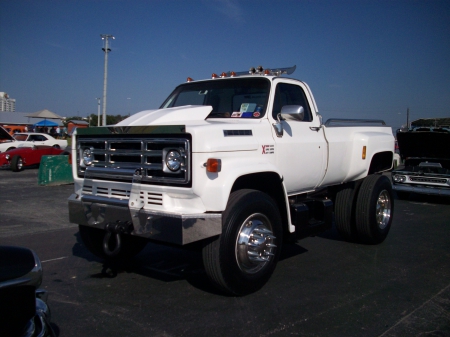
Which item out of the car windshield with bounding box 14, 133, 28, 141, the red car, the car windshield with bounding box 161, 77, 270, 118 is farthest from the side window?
the car windshield with bounding box 14, 133, 28, 141

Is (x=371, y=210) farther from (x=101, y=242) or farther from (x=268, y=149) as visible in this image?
(x=101, y=242)

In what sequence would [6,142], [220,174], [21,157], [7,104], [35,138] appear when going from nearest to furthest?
[220,174] < [21,157] < [6,142] < [35,138] < [7,104]

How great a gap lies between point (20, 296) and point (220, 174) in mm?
2185

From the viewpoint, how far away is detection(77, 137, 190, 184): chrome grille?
13.0ft

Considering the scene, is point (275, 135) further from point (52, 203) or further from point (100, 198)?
point (52, 203)

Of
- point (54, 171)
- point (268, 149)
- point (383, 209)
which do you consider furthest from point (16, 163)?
point (268, 149)

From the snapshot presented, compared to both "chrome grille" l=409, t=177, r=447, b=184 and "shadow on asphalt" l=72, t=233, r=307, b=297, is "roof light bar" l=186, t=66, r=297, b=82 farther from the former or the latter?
"chrome grille" l=409, t=177, r=447, b=184

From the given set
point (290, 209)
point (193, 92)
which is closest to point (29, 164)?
point (193, 92)

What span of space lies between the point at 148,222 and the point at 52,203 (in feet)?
24.1

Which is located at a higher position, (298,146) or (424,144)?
(424,144)

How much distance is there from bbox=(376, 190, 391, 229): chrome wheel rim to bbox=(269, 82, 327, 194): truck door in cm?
177

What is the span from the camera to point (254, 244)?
4316mm

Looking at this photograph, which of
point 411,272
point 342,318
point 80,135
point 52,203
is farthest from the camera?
point 52,203

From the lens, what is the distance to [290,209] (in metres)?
5.11
